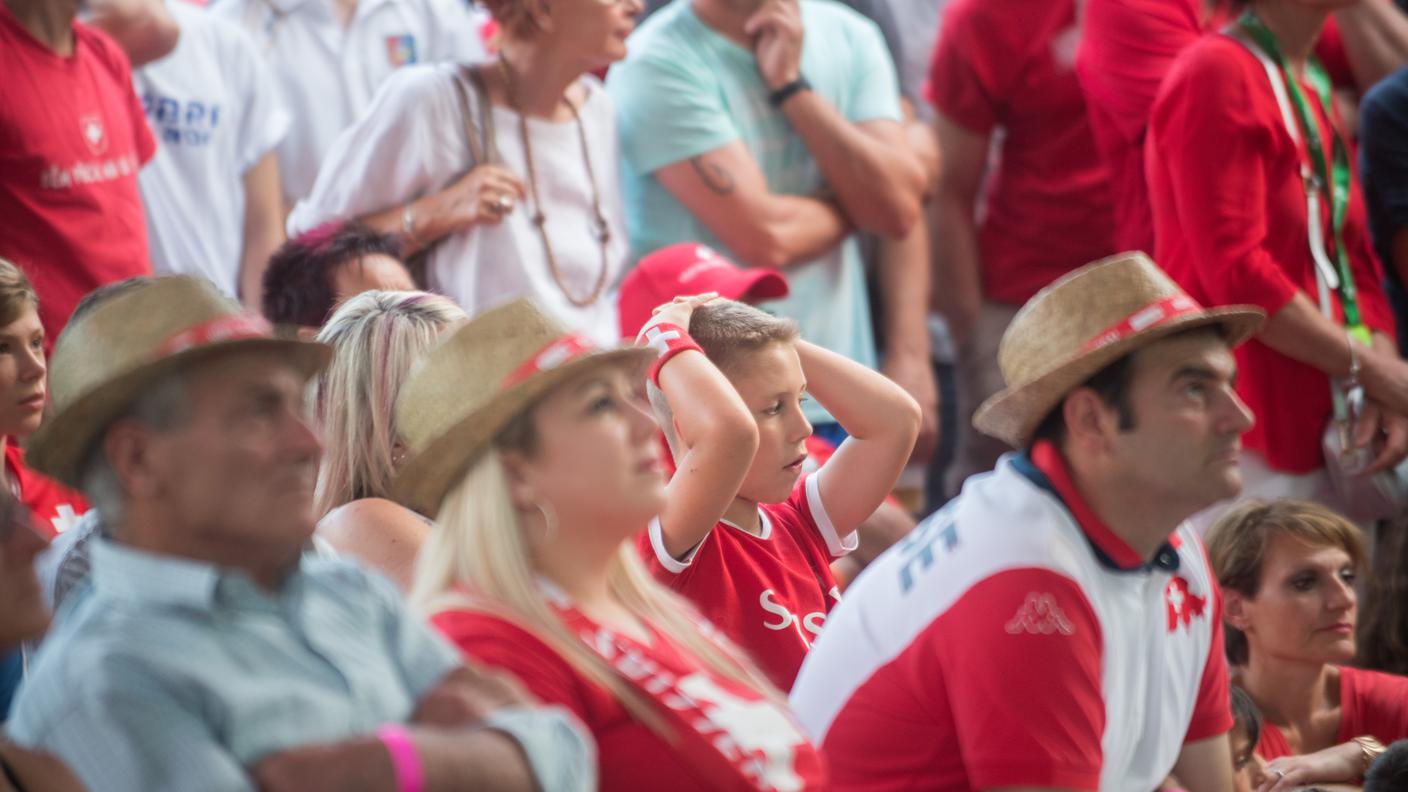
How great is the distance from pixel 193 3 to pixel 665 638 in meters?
3.50

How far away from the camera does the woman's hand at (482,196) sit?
4484 millimetres

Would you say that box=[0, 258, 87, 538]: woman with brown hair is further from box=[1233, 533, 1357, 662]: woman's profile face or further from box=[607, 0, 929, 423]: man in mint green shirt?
box=[1233, 533, 1357, 662]: woman's profile face

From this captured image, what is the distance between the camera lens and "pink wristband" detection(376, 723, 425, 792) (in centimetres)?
184

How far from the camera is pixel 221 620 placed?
6.38 ft

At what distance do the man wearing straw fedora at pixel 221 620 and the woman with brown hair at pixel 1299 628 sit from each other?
2.48 m

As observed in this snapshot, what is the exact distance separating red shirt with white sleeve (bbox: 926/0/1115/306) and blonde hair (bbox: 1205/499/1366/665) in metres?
1.47

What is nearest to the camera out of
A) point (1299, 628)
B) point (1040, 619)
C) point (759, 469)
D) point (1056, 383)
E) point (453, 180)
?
point (1040, 619)

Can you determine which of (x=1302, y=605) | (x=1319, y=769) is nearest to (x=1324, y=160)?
(x=1302, y=605)

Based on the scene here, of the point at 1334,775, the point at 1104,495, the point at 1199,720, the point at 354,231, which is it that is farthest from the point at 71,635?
the point at 1334,775

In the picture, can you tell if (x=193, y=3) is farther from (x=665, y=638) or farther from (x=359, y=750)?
(x=359, y=750)

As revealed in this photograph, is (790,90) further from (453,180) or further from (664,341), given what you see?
(664,341)

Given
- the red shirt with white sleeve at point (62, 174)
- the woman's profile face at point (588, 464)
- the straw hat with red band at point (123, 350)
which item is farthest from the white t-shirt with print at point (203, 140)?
the straw hat with red band at point (123, 350)

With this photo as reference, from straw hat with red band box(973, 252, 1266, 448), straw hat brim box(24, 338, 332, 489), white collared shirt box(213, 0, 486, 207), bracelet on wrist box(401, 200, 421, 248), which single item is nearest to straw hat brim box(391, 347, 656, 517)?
straw hat brim box(24, 338, 332, 489)

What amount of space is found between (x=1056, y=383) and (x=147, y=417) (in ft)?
4.59
